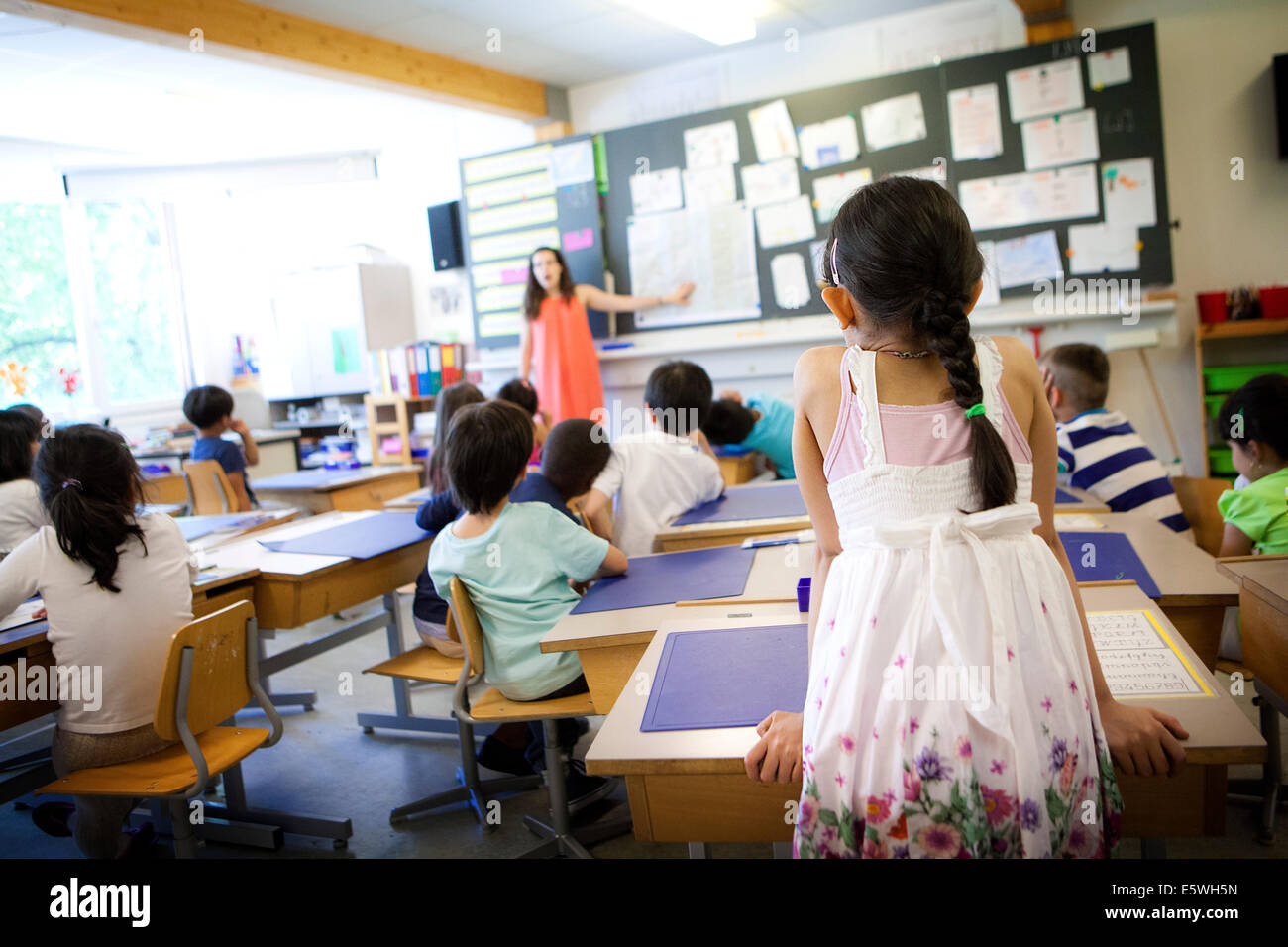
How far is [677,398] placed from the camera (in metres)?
3.08

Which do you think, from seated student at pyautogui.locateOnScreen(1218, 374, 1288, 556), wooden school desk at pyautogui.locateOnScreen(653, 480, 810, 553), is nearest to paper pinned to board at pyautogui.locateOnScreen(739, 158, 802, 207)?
wooden school desk at pyautogui.locateOnScreen(653, 480, 810, 553)

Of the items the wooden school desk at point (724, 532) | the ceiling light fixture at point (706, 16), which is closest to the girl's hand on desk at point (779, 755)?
the wooden school desk at point (724, 532)

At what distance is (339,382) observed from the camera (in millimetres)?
7238

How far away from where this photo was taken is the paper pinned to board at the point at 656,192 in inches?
212

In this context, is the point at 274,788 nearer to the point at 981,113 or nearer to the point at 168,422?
the point at 981,113

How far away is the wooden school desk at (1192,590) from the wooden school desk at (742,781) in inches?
16.3

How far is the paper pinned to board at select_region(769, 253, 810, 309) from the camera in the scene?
5152mm

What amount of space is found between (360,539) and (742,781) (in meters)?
2.06

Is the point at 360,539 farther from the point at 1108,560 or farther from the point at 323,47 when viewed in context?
the point at 323,47

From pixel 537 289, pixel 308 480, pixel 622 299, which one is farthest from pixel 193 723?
pixel 622 299

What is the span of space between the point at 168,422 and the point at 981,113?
20.6 ft

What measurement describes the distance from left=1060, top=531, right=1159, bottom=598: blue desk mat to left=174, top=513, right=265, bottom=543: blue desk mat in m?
2.83
